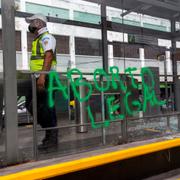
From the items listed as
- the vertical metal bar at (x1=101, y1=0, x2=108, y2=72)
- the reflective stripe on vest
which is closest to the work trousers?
the reflective stripe on vest

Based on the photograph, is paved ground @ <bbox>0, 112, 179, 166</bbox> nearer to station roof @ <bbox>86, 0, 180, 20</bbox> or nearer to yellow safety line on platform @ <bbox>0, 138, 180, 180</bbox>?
yellow safety line on platform @ <bbox>0, 138, 180, 180</bbox>

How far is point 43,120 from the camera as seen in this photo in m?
3.71

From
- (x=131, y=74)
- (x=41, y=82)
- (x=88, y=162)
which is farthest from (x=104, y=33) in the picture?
(x=88, y=162)

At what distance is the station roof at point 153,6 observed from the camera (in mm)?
5594

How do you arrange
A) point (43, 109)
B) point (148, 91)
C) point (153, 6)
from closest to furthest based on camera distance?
point (43, 109) < point (148, 91) < point (153, 6)

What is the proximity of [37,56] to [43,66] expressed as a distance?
229mm

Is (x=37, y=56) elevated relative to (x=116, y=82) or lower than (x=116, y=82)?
elevated

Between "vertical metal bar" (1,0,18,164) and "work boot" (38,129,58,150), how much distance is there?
0.40 m

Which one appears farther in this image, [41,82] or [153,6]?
[153,6]

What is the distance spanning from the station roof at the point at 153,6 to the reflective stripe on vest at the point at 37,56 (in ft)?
6.17

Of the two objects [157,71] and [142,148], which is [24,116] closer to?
[142,148]

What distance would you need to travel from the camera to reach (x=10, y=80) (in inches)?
135

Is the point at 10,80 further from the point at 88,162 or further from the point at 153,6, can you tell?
Answer: the point at 153,6

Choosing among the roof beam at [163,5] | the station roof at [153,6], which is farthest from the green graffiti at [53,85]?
the roof beam at [163,5]
